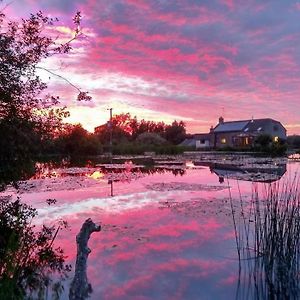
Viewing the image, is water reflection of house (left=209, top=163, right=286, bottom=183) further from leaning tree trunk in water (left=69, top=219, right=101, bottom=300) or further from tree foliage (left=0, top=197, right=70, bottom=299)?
leaning tree trunk in water (left=69, top=219, right=101, bottom=300)

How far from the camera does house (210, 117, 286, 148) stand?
2719 inches

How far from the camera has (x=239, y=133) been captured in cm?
7244

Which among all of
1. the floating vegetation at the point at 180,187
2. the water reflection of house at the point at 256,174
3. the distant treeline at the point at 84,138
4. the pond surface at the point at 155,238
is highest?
the distant treeline at the point at 84,138

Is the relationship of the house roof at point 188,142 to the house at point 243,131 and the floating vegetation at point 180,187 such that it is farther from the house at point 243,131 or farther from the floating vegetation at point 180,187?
the floating vegetation at point 180,187

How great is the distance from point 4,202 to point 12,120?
188cm

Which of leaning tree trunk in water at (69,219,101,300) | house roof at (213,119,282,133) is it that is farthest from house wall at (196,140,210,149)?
leaning tree trunk in water at (69,219,101,300)

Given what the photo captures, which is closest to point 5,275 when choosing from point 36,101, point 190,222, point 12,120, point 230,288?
point 12,120

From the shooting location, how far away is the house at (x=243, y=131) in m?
69.1

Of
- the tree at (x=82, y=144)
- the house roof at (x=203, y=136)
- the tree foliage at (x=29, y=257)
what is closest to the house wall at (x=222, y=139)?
the house roof at (x=203, y=136)

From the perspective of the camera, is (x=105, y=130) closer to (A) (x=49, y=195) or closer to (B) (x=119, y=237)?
(A) (x=49, y=195)

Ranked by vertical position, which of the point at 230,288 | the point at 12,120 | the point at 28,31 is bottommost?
the point at 230,288

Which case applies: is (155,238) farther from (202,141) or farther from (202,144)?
(202,141)

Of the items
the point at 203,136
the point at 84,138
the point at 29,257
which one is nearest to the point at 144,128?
the point at 203,136

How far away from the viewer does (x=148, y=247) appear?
931cm
